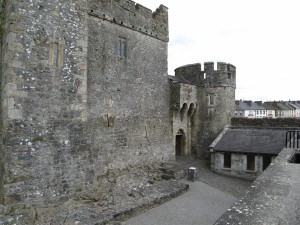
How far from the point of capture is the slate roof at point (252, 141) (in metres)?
16.7

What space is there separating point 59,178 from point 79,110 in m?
2.47

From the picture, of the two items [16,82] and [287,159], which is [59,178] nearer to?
[16,82]

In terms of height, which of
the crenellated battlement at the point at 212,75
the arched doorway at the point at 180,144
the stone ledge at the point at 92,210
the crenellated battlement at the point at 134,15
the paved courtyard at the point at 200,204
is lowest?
the paved courtyard at the point at 200,204

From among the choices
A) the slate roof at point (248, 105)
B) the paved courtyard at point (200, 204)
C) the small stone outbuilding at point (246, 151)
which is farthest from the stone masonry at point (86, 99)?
the slate roof at point (248, 105)

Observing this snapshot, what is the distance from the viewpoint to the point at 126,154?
1387cm

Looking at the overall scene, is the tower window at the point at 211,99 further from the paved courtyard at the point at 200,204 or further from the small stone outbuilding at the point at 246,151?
the paved courtyard at the point at 200,204

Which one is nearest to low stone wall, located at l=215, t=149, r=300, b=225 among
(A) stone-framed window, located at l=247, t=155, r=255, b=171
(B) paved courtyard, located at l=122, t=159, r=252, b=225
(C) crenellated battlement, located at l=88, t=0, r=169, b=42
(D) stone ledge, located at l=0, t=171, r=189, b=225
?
→ (B) paved courtyard, located at l=122, t=159, r=252, b=225

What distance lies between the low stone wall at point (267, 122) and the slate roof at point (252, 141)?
888 millimetres

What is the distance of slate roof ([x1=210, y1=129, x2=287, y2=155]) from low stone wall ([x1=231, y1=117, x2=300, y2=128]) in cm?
89

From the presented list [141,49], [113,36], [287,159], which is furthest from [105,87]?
[287,159]

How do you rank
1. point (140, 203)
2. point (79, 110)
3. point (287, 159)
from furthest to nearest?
1. point (140, 203)
2. point (79, 110)
3. point (287, 159)

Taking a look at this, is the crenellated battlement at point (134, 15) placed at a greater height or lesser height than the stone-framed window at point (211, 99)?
greater

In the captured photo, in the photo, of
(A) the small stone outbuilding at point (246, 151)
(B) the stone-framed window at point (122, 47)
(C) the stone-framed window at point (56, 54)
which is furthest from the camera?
(A) the small stone outbuilding at point (246, 151)

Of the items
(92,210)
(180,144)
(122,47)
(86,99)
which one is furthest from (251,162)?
(86,99)
